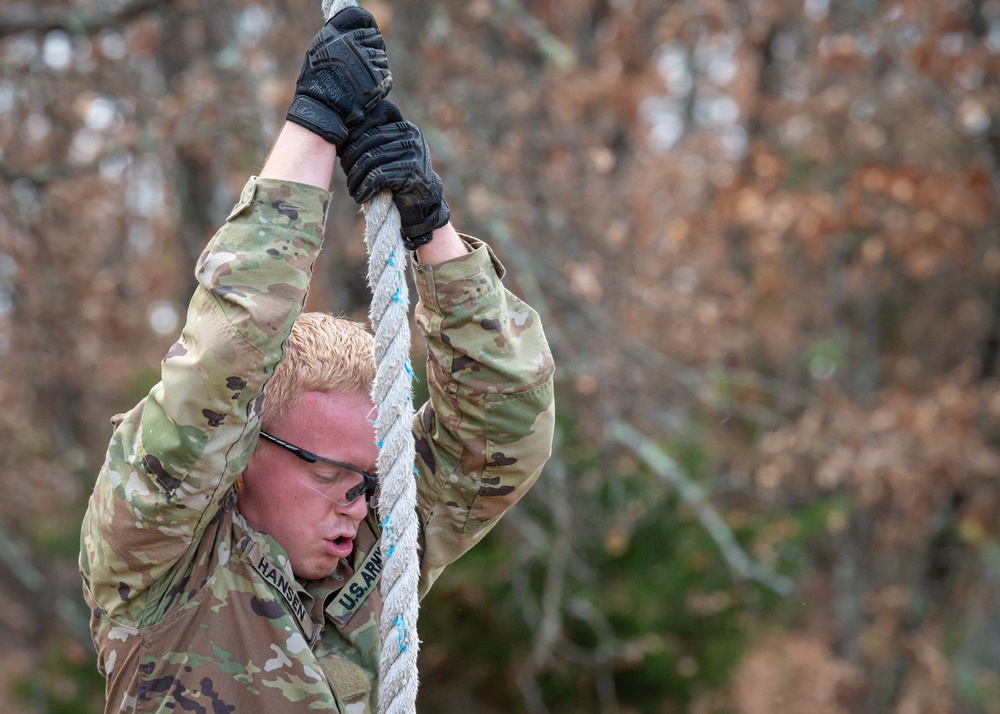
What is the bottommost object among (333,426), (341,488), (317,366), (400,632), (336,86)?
(400,632)

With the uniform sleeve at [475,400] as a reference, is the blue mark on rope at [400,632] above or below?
below

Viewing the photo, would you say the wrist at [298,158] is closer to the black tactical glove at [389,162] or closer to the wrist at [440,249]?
the black tactical glove at [389,162]

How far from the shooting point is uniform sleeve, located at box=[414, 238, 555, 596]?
2.06 metres

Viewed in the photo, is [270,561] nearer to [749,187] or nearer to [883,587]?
[749,187]

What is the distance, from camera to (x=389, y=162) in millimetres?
1936

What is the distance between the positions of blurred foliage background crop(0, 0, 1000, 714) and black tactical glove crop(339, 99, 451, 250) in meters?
2.38

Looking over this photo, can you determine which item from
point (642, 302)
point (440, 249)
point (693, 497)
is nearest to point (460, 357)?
point (440, 249)

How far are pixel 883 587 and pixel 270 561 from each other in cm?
1012

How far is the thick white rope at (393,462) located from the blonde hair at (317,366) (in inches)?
3.0

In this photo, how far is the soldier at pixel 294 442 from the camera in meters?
1.77

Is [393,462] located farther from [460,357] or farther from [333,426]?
[460,357]

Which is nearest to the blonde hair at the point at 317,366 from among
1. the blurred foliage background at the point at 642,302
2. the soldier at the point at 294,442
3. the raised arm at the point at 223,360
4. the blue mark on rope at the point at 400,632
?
the soldier at the point at 294,442

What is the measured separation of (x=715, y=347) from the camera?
780 cm

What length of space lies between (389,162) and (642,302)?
4.20 metres
